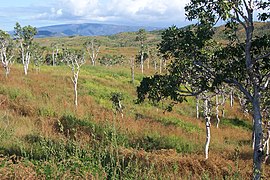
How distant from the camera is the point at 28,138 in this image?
1172 cm

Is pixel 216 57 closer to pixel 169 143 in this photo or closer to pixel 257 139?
pixel 257 139

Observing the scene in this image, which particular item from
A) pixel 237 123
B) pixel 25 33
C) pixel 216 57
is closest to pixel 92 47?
pixel 25 33

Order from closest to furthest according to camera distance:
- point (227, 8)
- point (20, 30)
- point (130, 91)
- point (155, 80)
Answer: point (227, 8) → point (155, 80) → point (20, 30) → point (130, 91)

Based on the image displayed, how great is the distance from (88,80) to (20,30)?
9.53 metres

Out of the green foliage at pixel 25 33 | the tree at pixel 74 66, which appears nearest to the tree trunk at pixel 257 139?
the tree at pixel 74 66

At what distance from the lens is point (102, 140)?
247 inches

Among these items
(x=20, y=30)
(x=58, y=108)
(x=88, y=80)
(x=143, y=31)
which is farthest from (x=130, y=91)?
(x=143, y=31)

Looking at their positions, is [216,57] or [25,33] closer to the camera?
[216,57]

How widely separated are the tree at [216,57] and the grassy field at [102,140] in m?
1.77

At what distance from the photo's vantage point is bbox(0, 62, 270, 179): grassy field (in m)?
5.45

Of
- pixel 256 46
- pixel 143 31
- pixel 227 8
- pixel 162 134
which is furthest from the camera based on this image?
pixel 143 31

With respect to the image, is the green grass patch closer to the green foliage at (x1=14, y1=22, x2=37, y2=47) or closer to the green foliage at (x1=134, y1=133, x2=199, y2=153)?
the green foliage at (x1=134, y1=133, x2=199, y2=153)

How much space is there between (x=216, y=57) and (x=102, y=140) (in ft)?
16.3

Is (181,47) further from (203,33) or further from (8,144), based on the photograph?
(8,144)
